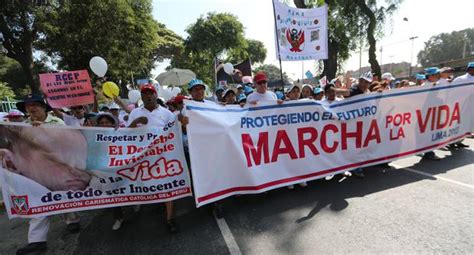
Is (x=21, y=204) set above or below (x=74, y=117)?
below

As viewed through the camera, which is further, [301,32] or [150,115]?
[301,32]

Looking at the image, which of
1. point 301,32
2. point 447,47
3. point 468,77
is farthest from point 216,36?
point 447,47

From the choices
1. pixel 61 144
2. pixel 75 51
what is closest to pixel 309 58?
pixel 61 144

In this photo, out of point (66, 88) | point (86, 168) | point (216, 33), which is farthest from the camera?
point (216, 33)

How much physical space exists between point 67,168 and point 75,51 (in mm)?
13834

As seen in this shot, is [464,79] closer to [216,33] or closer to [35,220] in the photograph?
[35,220]

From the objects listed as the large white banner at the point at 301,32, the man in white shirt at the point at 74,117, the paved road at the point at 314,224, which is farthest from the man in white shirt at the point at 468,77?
the man in white shirt at the point at 74,117

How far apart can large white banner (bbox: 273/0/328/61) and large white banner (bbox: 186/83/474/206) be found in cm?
204

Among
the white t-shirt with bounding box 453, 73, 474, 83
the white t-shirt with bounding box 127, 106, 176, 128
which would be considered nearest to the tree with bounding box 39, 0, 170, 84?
the white t-shirt with bounding box 127, 106, 176, 128

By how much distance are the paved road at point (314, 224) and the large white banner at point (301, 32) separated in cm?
297

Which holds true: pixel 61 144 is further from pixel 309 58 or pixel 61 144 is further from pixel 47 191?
pixel 309 58

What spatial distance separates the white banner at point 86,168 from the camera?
3.42 meters

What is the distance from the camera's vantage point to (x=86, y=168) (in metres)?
3.58

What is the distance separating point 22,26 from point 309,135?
50.2 ft
